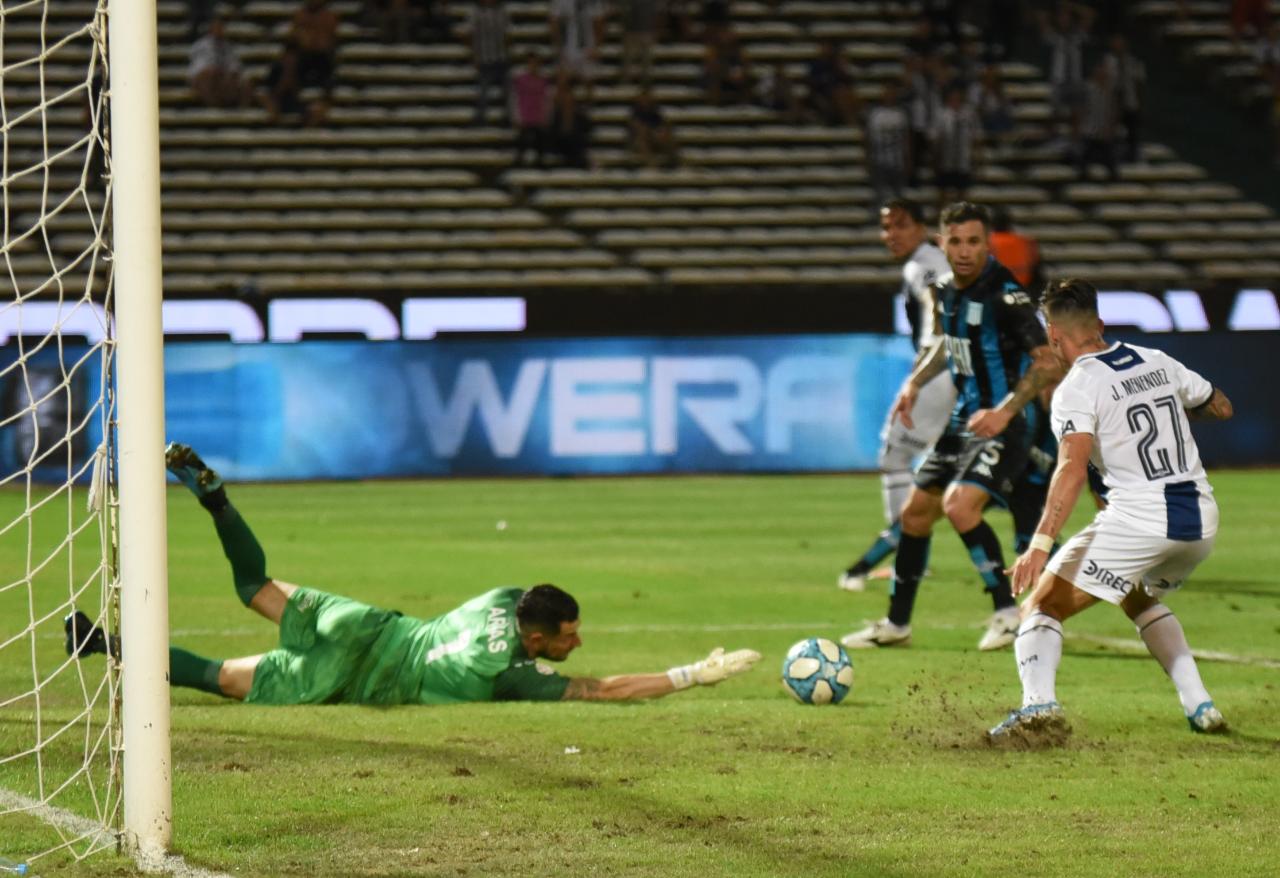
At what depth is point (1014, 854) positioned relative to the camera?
16.6 feet

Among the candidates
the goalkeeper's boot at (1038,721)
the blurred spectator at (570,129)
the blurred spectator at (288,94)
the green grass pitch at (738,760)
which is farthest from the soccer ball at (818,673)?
the blurred spectator at (288,94)

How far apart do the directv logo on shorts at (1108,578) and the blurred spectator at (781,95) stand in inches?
849

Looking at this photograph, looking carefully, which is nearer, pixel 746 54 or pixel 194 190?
pixel 194 190

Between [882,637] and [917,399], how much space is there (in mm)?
2779

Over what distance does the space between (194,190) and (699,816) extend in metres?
21.3

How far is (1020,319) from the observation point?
9023 mm

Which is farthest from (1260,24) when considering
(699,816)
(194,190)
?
(699,816)

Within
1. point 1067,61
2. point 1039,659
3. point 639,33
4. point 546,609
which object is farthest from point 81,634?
point 1067,61

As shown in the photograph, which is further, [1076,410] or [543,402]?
[543,402]

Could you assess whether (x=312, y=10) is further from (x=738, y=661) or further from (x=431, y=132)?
(x=738, y=661)

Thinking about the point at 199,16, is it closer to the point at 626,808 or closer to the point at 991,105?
the point at 991,105

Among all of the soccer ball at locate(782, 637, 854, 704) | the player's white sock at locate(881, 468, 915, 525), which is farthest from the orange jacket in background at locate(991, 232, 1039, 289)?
the soccer ball at locate(782, 637, 854, 704)

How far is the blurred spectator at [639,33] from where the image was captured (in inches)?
1059

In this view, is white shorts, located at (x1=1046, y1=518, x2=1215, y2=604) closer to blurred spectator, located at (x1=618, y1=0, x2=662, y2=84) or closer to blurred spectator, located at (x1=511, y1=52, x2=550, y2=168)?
blurred spectator, located at (x1=511, y1=52, x2=550, y2=168)
